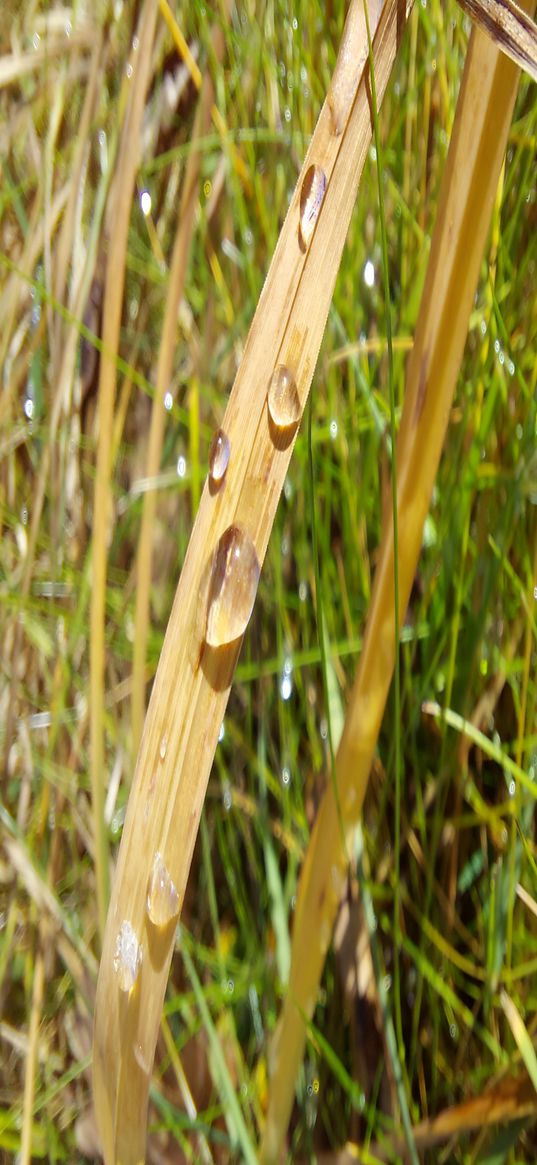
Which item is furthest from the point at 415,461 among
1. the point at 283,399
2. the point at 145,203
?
the point at 145,203

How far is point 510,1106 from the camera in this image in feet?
1.30

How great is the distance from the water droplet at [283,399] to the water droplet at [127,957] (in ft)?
0.45

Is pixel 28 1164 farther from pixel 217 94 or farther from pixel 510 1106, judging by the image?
pixel 217 94

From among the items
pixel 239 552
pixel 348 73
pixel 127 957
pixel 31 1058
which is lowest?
pixel 31 1058

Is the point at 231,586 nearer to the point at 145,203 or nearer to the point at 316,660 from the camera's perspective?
the point at 316,660

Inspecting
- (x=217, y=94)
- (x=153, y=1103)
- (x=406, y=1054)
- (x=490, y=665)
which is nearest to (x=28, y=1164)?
(x=153, y=1103)

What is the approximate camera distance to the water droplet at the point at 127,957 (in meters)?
0.24

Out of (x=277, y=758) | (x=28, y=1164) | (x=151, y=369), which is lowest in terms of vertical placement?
(x=28, y=1164)

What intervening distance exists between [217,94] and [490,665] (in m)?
0.33

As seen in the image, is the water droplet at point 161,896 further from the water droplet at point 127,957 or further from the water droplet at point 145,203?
the water droplet at point 145,203

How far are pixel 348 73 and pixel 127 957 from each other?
0.80 feet

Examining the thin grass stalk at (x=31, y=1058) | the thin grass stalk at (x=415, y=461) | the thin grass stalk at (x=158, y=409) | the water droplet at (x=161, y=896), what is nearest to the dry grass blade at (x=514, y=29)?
the thin grass stalk at (x=415, y=461)

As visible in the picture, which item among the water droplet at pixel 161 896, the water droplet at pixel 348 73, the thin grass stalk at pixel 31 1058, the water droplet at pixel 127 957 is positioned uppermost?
the water droplet at pixel 348 73

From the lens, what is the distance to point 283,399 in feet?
0.77
